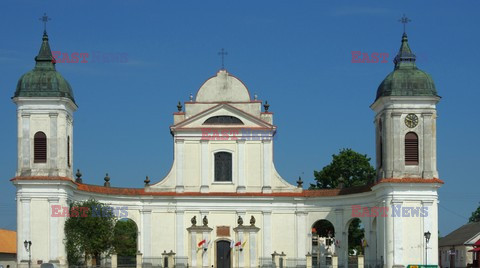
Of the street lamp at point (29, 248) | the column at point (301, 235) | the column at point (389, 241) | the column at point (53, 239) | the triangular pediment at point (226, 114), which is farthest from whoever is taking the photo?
the triangular pediment at point (226, 114)

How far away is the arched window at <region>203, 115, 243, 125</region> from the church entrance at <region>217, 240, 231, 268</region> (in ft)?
26.8

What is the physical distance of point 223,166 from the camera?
7169 centimetres

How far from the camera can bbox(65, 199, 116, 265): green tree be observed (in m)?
62.9

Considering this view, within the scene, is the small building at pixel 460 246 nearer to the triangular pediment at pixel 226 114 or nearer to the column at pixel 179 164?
the triangular pediment at pixel 226 114

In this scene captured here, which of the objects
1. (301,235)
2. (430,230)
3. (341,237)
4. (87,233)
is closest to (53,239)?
(87,233)

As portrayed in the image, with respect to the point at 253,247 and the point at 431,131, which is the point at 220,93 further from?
the point at 431,131

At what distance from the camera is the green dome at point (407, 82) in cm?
6350

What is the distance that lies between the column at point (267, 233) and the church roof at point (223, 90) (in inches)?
319

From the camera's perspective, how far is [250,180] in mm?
71562

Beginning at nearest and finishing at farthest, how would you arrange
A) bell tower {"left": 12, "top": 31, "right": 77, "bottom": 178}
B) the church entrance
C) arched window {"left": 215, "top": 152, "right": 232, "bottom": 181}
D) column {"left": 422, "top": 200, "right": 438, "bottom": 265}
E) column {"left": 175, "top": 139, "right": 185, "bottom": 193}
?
column {"left": 422, "top": 200, "right": 438, "bottom": 265}
bell tower {"left": 12, "top": 31, "right": 77, "bottom": 178}
the church entrance
column {"left": 175, "top": 139, "right": 185, "bottom": 193}
arched window {"left": 215, "top": 152, "right": 232, "bottom": 181}

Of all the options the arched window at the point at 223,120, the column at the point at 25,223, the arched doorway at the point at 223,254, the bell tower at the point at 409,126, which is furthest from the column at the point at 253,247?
the column at the point at 25,223

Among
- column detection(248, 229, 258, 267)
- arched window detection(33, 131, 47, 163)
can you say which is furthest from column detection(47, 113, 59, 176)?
column detection(248, 229, 258, 267)

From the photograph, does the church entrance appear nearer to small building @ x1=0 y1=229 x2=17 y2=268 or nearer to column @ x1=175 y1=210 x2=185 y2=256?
column @ x1=175 y1=210 x2=185 y2=256

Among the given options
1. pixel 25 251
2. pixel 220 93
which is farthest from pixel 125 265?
pixel 220 93
